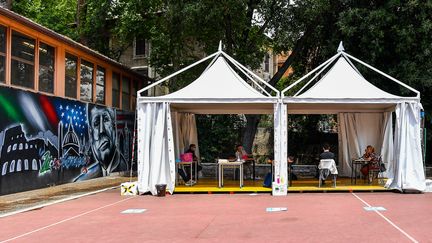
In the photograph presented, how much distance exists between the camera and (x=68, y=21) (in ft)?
104

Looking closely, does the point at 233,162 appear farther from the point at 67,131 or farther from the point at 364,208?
the point at 67,131

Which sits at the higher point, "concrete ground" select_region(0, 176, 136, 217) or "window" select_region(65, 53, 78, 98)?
"window" select_region(65, 53, 78, 98)

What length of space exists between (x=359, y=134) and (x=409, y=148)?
454cm

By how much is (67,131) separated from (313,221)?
11413 millimetres

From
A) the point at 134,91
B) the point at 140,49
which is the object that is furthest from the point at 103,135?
the point at 140,49

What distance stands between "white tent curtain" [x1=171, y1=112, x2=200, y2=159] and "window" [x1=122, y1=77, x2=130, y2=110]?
6.02m

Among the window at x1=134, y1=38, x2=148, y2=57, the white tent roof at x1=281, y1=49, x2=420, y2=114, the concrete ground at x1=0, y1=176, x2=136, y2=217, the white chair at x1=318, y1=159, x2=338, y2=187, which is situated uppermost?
the window at x1=134, y1=38, x2=148, y2=57

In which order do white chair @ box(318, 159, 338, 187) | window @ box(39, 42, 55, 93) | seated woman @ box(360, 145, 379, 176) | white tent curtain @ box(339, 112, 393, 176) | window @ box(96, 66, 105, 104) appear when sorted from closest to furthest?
1. white chair @ box(318, 159, 338, 187)
2. seated woman @ box(360, 145, 379, 176)
3. window @ box(39, 42, 55, 93)
4. white tent curtain @ box(339, 112, 393, 176)
5. window @ box(96, 66, 105, 104)

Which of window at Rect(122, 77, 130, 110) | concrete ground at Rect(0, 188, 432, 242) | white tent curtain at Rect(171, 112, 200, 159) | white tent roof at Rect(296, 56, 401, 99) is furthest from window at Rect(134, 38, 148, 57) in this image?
concrete ground at Rect(0, 188, 432, 242)

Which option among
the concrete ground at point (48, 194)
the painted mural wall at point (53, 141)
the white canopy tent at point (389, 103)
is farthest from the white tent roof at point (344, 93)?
the painted mural wall at point (53, 141)

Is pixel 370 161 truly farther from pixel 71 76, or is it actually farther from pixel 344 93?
pixel 71 76

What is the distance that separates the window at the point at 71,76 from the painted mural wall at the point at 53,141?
17.2 inches

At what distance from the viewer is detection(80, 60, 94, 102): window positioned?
797 inches

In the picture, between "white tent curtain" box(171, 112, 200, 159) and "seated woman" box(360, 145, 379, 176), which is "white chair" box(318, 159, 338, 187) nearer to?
"seated woman" box(360, 145, 379, 176)
